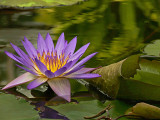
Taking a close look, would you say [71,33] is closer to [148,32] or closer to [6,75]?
A: [148,32]

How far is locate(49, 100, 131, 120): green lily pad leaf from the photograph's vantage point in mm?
863

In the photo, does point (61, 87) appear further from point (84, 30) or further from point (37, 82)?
point (84, 30)

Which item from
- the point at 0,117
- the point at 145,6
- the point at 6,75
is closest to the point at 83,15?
the point at 145,6

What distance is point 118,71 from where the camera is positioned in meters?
0.94

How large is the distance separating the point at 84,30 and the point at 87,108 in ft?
3.35

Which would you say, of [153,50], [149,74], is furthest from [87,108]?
[153,50]

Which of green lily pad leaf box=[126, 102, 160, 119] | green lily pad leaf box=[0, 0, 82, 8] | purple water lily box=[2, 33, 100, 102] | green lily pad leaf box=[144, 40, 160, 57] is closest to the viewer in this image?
green lily pad leaf box=[126, 102, 160, 119]

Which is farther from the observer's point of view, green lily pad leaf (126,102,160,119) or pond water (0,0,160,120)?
pond water (0,0,160,120)

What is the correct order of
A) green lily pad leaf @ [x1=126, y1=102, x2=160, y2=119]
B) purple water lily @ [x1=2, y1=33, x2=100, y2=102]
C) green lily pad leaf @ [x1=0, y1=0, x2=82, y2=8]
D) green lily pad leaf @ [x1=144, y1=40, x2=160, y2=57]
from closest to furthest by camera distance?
1. green lily pad leaf @ [x1=126, y1=102, x2=160, y2=119]
2. purple water lily @ [x1=2, y1=33, x2=100, y2=102]
3. green lily pad leaf @ [x1=144, y1=40, x2=160, y2=57]
4. green lily pad leaf @ [x1=0, y1=0, x2=82, y2=8]

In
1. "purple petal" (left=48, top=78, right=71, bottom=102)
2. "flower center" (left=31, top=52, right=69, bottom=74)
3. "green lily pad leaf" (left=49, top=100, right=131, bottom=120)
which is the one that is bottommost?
"green lily pad leaf" (left=49, top=100, right=131, bottom=120)

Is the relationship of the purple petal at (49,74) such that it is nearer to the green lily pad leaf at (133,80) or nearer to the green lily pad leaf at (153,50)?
the green lily pad leaf at (133,80)

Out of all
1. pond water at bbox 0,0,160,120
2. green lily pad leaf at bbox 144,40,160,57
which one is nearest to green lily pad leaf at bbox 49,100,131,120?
pond water at bbox 0,0,160,120

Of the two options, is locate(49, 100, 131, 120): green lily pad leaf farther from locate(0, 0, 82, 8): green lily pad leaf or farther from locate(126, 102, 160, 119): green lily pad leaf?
locate(0, 0, 82, 8): green lily pad leaf

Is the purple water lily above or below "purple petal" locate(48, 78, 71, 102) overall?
above
